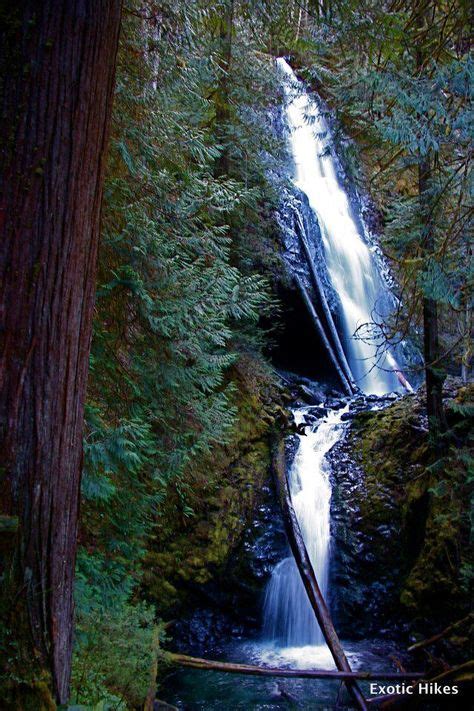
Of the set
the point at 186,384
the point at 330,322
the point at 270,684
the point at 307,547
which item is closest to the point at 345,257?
the point at 330,322

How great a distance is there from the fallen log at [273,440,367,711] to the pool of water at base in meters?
0.43

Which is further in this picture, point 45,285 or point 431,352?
point 431,352

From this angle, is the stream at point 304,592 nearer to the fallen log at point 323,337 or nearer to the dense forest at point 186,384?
the dense forest at point 186,384

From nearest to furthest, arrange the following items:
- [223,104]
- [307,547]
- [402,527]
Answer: [402,527] < [307,547] < [223,104]

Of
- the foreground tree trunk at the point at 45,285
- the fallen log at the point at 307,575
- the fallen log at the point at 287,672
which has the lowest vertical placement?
the fallen log at the point at 287,672

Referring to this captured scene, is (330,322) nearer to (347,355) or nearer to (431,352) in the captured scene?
(347,355)

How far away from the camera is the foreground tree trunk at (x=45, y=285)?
82.3 inches

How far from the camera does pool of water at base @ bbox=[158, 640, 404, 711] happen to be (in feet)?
19.4

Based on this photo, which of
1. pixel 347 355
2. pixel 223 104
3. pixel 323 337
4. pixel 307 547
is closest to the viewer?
pixel 307 547

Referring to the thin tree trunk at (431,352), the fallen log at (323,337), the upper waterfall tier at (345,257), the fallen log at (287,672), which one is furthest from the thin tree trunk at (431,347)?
the upper waterfall tier at (345,257)

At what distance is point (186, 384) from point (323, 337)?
789 centimetres

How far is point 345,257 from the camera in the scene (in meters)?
16.2

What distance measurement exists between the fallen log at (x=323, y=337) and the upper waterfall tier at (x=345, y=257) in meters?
0.57

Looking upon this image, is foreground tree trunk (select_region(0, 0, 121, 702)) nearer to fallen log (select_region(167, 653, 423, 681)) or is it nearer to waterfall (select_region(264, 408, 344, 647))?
fallen log (select_region(167, 653, 423, 681))
